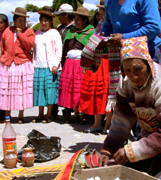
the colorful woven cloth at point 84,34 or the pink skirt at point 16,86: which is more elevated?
the colorful woven cloth at point 84,34

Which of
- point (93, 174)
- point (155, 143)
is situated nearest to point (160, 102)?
point (155, 143)

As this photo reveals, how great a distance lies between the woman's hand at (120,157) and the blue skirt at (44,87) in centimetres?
396

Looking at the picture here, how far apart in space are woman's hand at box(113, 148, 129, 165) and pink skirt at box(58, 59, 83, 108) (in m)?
3.69

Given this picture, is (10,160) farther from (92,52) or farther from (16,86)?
(16,86)

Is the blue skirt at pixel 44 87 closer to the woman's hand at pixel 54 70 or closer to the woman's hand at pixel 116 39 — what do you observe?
the woman's hand at pixel 54 70

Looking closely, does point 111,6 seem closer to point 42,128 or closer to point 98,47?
point 98,47

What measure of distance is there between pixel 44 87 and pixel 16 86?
582 mm

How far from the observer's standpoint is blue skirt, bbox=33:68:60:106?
645cm

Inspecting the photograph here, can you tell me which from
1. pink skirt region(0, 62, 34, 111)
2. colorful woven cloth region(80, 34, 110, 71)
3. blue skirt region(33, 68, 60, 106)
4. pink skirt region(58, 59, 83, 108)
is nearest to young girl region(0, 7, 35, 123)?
pink skirt region(0, 62, 34, 111)

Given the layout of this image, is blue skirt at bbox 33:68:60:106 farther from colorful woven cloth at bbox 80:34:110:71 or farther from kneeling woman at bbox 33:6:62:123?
colorful woven cloth at bbox 80:34:110:71

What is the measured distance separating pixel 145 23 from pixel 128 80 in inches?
45.2

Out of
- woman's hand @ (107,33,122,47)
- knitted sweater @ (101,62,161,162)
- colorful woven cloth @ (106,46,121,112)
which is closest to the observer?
knitted sweater @ (101,62,161,162)

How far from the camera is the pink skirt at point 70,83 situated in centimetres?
627

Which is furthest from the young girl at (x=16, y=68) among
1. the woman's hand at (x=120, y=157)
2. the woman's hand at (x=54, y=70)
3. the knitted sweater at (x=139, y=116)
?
the woman's hand at (x=120, y=157)
